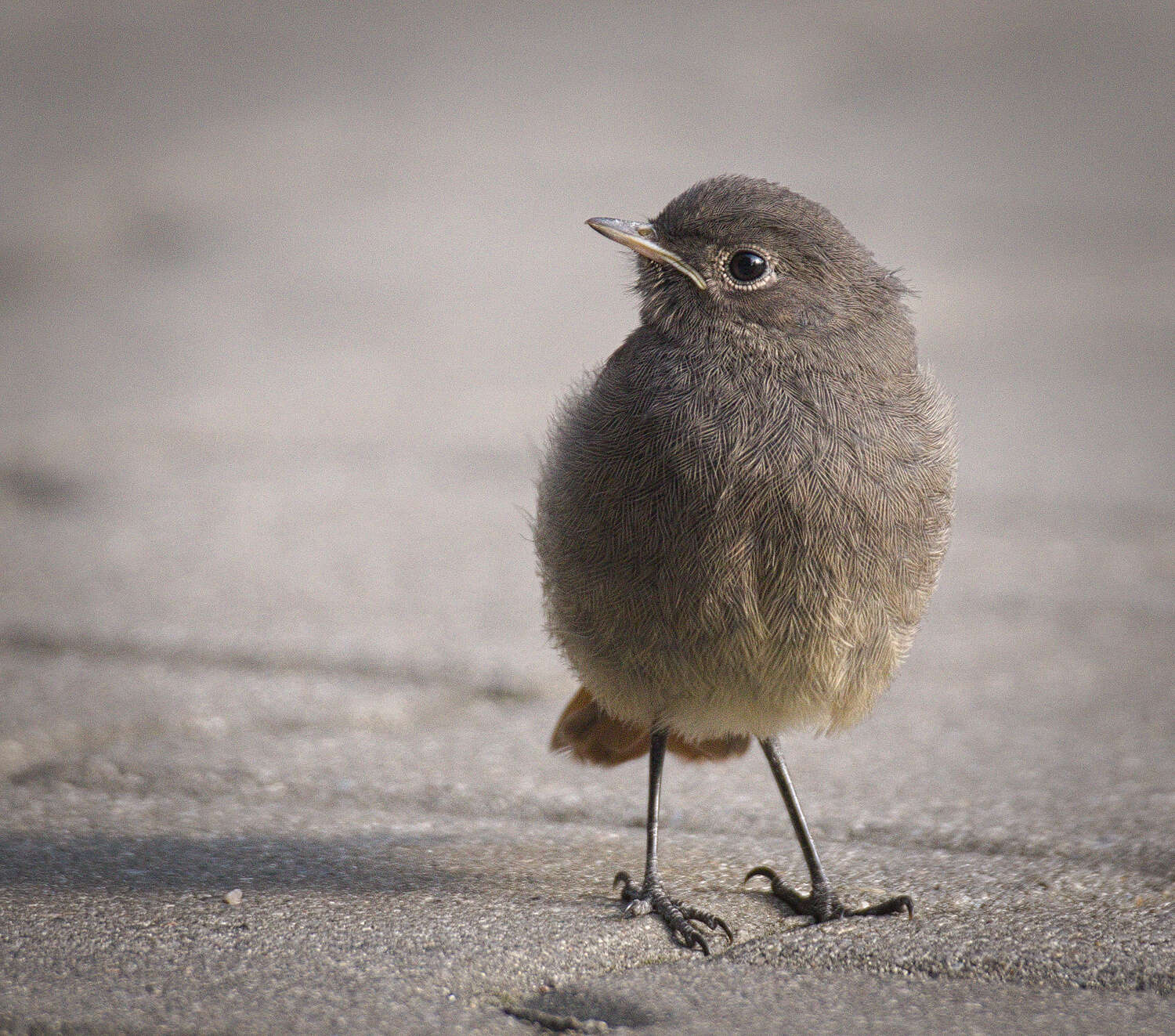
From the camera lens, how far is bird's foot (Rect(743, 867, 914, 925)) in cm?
301

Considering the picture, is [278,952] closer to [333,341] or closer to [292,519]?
[292,519]

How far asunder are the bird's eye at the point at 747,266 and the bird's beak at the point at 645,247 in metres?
0.08

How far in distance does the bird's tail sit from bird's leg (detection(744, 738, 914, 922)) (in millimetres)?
Answer: 214

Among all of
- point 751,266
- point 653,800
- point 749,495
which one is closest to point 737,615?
point 749,495

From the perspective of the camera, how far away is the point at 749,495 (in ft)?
9.66

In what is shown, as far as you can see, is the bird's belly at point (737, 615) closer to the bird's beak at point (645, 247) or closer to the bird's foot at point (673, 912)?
the bird's foot at point (673, 912)

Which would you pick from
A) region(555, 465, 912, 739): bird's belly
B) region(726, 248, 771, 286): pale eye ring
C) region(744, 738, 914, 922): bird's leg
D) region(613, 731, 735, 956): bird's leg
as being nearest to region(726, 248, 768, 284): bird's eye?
region(726, 248, 771, 286): pale eye ring

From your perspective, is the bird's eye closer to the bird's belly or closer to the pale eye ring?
the pale eye ring

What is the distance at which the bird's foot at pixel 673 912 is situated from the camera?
115 inches

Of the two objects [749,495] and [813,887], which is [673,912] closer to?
[813,887]

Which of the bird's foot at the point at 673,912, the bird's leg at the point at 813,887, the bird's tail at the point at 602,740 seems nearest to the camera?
the bird's foot at the point at 673,912

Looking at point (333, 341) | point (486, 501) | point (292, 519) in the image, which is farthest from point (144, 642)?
point (333, 341)

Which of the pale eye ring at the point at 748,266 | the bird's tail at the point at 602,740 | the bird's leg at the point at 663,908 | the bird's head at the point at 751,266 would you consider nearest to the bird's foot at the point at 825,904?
the bird's leg at the point at 663,908

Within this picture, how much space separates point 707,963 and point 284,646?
2.29m
